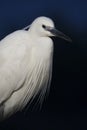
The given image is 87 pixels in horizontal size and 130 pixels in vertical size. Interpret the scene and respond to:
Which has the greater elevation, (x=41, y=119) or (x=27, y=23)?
(x=27, y=23)

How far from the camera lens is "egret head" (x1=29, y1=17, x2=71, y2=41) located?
3.52ft

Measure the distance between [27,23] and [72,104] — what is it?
18.1 inches

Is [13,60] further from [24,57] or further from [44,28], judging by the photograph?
[44,28]

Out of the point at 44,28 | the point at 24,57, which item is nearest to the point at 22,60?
the point at 24,57

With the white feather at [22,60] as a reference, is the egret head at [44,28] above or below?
above

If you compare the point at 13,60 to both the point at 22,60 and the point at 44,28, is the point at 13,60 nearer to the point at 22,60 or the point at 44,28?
the point at 22,60

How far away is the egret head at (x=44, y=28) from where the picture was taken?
3.52 ft

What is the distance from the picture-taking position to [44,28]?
1.09 metres

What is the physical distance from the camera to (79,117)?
1.48 metres

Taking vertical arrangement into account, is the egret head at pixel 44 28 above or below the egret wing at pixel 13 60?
above

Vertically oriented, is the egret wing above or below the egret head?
below

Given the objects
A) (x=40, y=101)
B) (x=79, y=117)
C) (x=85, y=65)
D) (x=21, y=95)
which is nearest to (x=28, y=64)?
(x=21, y=95)

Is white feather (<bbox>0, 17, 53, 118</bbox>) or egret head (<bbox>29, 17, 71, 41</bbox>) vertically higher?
egret head (<bbox>29, 17, 71, 41</bbox>)

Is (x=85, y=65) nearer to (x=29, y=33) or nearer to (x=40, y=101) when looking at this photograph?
(x=40, y=101)
